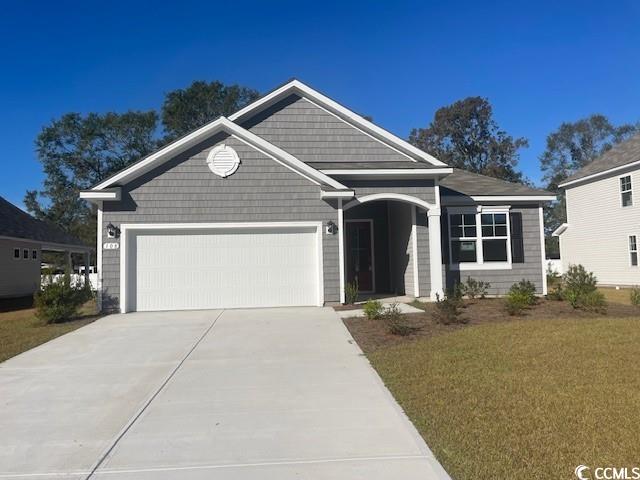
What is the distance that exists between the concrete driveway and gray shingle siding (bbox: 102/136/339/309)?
4.56 meters

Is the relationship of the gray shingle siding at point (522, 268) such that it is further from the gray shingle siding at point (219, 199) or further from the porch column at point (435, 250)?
the gray shingle siding at point (219, 199)

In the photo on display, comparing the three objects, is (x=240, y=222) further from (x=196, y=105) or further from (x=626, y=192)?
(x=196, y=105)

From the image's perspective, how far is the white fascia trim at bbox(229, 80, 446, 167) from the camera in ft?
51.2

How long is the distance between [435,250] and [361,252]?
3224 millimetres

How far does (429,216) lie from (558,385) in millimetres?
9243

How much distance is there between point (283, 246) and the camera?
45.3ft

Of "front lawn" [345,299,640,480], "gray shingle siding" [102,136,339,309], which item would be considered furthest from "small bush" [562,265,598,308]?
"gray shingle siding" [102,136,339,309]

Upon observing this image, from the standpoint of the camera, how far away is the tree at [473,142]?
50938 millimetres

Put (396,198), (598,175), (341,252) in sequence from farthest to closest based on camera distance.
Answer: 1. (598,175)
2. (396,198)
3. (341,252)

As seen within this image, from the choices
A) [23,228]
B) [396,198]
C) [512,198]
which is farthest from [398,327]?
[23,228]

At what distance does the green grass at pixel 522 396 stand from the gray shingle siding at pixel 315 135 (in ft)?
26.9

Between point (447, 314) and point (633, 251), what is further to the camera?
point (633, 251)

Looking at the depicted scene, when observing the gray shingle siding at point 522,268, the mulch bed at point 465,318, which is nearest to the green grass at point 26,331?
the mulch bed at point 465,318

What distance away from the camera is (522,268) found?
52.6 feet
